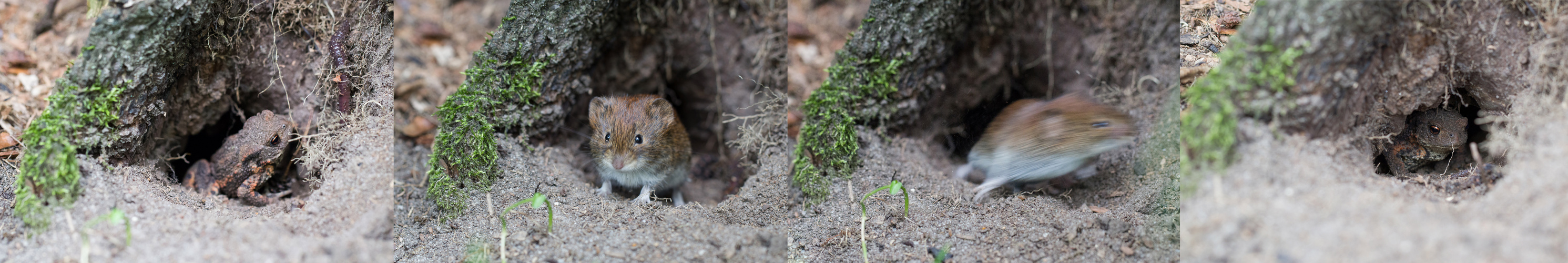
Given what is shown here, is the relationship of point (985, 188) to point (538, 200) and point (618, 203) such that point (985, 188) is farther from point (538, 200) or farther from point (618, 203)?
point (538, 200)

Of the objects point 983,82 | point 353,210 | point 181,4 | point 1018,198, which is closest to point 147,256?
point 353,210

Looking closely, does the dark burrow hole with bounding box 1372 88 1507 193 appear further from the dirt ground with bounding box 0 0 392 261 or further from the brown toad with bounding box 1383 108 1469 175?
the dirt ground with bounding box 0 0 392 261

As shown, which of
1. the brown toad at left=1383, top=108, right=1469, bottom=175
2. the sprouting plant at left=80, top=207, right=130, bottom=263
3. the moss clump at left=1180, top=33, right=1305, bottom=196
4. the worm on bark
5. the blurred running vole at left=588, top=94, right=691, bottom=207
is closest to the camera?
the moss clump at left=1180, top=33, right=1305, bottom=196

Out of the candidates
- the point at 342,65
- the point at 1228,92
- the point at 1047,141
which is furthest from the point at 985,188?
the point at 342,65

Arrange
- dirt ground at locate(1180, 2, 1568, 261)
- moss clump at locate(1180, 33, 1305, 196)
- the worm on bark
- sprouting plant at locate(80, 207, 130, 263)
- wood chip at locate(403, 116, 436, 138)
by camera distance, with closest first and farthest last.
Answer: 1. dirt ground at locate(1180, 2, 1568, 261)
2. moss clump at locate(1180, 33, 1305, 196)
3. sprouting plant at locate(80, 207, 130, 263)
4. the worm on bark
5. wood chip at locate(403, 116, 436, 138)

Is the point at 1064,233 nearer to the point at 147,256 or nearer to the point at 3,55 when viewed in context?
the point at 147,256

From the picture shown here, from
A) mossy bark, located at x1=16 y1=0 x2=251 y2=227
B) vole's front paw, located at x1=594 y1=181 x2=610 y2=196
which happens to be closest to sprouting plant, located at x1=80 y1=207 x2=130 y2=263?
mossy bark, located at x1=16 y1=0 x2=251 y2=227
